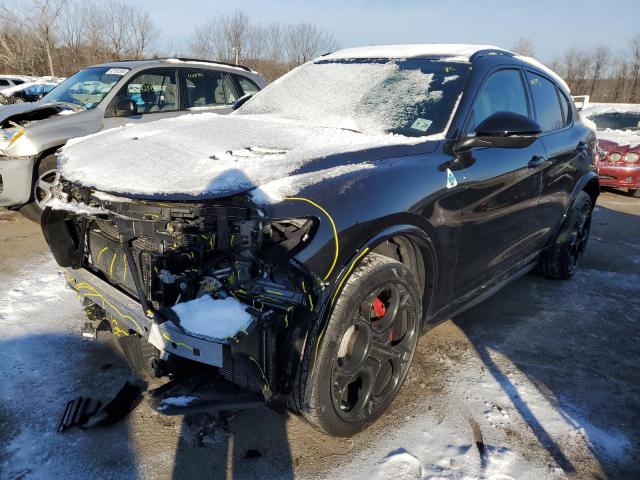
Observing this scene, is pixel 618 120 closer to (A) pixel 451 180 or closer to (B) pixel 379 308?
(A) pixel 451 180

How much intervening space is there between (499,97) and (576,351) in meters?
1.83

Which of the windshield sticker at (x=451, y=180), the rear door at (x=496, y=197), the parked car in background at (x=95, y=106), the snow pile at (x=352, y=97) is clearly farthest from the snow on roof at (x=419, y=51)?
the parked car in background at (x=95, y=106)

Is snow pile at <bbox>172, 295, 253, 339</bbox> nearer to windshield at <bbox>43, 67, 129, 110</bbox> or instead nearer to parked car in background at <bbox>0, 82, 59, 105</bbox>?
windshield at <bbox>43, 67, 129, 110</bbox>

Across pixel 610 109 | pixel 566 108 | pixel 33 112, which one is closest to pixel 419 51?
pixel 566 108

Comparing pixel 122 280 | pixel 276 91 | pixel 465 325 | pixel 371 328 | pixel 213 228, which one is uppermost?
pixel 276 91

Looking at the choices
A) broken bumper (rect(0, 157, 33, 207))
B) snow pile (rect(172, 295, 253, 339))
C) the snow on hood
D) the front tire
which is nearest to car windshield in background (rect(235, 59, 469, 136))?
the front tire

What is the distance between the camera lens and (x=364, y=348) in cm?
230

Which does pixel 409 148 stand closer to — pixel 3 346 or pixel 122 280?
pixel 122 280

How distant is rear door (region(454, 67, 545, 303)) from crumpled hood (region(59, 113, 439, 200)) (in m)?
0.44

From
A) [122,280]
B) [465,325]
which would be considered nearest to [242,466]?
[122,280]

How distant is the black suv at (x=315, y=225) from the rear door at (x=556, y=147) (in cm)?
8

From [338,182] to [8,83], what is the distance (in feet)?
67.5

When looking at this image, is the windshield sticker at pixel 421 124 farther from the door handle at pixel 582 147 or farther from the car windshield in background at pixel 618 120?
the car windshield in background at pixel 618 120

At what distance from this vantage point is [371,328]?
2.30 meters
